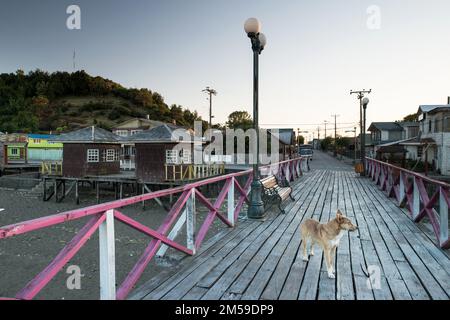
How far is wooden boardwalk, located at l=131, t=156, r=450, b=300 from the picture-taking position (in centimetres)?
304

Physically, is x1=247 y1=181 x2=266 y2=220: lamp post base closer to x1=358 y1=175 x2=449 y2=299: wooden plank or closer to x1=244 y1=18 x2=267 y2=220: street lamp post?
x1=244 y1=18 x2=267 y2=220: street lamp post

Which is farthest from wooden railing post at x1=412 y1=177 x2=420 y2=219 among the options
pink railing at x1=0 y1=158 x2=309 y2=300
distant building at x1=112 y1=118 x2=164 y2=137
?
distant building at x1=112 y1=118 x2=164 y2=137

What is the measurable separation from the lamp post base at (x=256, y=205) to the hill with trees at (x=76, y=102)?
222 ft

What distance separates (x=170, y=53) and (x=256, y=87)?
2053 centimetres

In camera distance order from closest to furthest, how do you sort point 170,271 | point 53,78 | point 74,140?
point 170,271
point 74,140
point 53,78

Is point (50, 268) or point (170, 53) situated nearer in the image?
point (50, 268)

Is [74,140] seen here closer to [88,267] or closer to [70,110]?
[88,267]

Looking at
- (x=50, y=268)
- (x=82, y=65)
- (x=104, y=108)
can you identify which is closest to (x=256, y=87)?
(x=50, y=268)

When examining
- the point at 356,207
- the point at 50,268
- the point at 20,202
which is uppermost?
the point at 50,268

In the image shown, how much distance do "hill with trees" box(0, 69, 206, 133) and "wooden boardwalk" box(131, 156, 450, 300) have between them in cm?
6945

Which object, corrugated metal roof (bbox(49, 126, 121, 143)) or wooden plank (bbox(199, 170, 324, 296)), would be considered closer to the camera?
wooden plank (bbox(199, 170, 324, 296))

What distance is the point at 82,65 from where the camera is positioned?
359ft

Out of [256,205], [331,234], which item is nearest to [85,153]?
[256,205]

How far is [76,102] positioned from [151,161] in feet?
308
